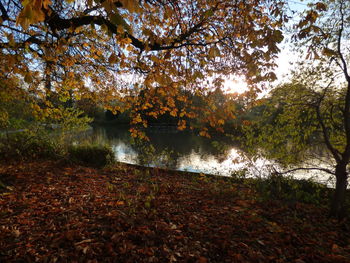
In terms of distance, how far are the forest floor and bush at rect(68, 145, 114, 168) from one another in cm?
213

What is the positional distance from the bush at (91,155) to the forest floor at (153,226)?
6.99ft

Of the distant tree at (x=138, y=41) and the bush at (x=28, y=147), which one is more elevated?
the distant tree at (x=138, y=41)

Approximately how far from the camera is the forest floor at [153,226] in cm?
221

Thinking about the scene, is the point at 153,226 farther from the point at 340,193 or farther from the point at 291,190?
the point at 291,190

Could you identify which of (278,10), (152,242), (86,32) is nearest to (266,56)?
(278,10)

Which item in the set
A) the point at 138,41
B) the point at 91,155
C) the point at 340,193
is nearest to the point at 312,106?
the point at 340,193

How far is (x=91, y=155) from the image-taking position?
276 inches

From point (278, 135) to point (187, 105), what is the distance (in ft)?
8.53

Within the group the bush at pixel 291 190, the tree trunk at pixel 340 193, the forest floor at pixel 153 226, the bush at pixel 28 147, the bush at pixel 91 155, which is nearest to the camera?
the forest floor at pixel 153 226

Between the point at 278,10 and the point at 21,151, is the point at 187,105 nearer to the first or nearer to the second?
the point at 278,10

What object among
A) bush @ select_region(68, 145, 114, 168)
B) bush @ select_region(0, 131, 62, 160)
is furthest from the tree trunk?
bush @ select_region(0, 131, 62, 160)

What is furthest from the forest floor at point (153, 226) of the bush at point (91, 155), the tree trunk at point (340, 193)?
the bush at point (91, 155)

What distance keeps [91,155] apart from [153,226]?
5.10 m

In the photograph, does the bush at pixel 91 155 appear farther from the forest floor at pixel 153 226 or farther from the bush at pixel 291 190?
the bush at pixel 291 190
